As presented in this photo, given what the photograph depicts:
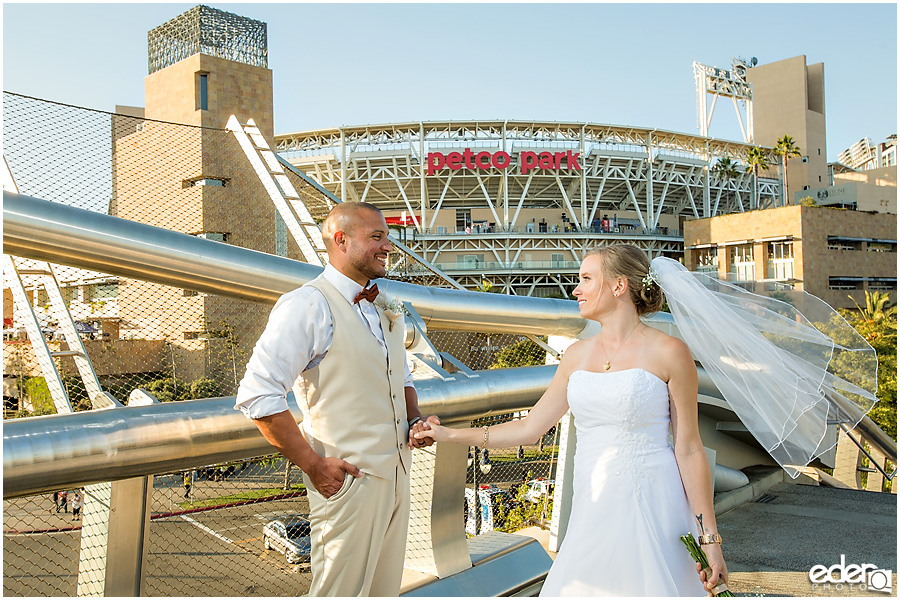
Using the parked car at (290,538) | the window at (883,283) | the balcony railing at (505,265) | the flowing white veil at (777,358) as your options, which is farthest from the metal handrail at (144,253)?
the window at (883,283)

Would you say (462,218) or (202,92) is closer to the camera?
(202,92)

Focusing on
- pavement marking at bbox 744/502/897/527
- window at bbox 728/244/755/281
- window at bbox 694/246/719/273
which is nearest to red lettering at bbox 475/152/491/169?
window at bbox 694/246/719/273

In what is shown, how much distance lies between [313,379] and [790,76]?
92651 millimetres

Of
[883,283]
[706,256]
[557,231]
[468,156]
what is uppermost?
[468,156]

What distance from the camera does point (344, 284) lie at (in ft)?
6.98

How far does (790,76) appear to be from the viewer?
82188 mm

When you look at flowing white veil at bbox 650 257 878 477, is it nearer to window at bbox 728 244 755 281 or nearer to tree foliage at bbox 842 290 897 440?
tree foliage at bbox 842 290 897 440

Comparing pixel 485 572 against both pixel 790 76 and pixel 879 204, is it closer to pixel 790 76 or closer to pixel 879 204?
pixel 879 204

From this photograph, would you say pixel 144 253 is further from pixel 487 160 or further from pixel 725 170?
pixel 725 170

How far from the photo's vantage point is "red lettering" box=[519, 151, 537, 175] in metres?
59.0

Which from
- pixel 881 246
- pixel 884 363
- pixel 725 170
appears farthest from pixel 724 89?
pixel 884 363

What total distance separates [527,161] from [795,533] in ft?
184

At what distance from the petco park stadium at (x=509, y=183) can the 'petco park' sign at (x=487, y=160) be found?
3.2 inches
